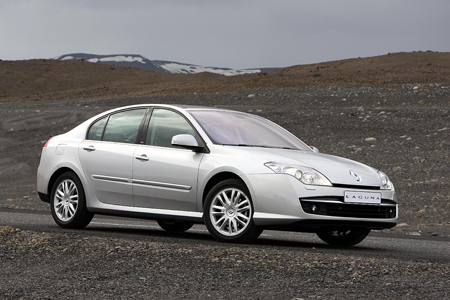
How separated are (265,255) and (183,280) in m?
1.15

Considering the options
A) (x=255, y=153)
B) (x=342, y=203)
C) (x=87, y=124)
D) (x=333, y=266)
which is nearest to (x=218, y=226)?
(x=255, y=153)

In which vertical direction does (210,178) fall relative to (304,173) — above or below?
below

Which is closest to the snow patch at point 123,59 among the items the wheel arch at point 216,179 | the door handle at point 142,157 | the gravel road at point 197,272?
the door handle at point 142,157

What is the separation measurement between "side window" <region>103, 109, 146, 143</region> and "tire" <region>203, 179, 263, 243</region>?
1.56 metres

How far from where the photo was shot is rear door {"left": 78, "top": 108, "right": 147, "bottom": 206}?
8.36 meters

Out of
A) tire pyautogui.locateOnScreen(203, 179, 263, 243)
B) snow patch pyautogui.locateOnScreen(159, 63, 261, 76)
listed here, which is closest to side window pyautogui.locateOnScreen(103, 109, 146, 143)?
tire pyautogui.locateOnScreen(203, 179, 263, 243)

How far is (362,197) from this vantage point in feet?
23.7

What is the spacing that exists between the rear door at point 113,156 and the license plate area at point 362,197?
2598mm

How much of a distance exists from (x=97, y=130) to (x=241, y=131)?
195 cm

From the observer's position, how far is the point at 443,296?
4793 millimetres

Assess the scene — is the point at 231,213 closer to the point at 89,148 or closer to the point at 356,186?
the point at 356,186

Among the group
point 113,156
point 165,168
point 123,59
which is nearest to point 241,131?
point 165,168

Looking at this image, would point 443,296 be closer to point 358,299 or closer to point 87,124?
point 358,299

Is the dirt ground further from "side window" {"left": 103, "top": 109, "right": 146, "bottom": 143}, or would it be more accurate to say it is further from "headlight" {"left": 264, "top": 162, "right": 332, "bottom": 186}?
"headlight" {"left": 264, "top": 162, "right": 332, "bottom": 186}
